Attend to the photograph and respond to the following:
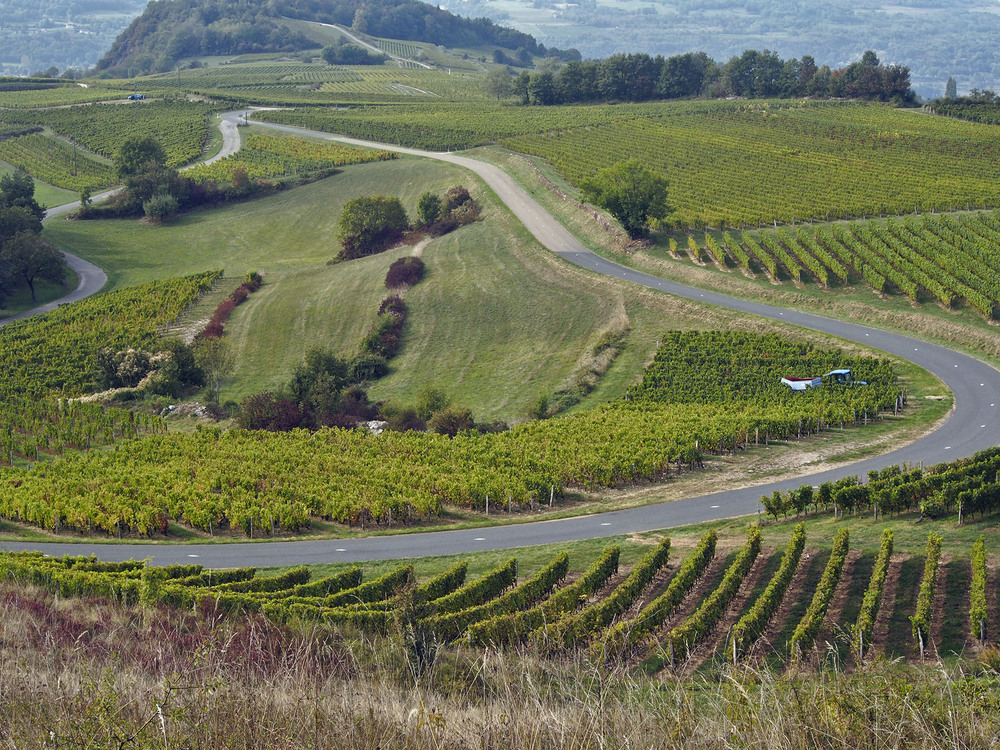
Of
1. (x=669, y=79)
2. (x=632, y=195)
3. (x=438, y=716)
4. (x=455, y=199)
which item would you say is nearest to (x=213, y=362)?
(x=632, y=195)

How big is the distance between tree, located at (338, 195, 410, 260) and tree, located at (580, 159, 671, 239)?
2433cm

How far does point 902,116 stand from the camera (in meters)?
130

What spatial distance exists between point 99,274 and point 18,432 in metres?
46.6

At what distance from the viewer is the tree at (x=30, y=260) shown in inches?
3339

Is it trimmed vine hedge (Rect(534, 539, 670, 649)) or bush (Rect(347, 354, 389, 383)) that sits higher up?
trimmed vine hedge (Rect(534, 539, 670, 649))

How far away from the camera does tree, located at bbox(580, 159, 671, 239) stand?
75250 millimetres

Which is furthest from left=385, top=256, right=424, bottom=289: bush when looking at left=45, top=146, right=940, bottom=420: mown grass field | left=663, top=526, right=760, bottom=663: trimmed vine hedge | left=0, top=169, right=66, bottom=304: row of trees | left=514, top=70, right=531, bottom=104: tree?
left=514, top=70, right=531, bottom=104: tree

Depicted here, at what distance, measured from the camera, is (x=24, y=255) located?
85.0m

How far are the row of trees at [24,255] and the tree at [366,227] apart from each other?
2731cm

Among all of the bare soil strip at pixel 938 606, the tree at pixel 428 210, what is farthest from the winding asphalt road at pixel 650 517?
the tree at pixel 428 210

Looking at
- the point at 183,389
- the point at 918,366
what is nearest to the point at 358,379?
the point at 183,389

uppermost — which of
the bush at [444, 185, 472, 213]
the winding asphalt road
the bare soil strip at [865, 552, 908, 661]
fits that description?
the bush at [444, 185, 472, 213]

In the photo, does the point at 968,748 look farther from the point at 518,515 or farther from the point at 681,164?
the point at 681,164

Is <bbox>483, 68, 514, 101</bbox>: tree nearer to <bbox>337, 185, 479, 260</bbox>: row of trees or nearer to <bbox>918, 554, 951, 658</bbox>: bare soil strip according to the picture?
<bbox>337, 185, 479, 260</bbox>: row of trees
